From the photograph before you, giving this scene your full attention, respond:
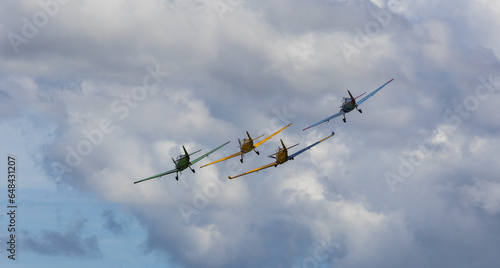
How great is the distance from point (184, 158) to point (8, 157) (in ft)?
158

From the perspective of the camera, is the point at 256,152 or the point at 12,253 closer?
the point at 12,253

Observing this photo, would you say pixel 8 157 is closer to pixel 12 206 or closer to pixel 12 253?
pixel 12 206

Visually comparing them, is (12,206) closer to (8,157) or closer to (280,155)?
(8,157)

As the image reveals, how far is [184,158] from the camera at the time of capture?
193875mm

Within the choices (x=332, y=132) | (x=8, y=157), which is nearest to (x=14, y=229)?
(x=8, y=157)

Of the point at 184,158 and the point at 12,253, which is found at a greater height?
the point at 184,158

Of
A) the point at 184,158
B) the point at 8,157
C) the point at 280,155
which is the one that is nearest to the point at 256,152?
the point at 280,155

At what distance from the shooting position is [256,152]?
199000 millimetres

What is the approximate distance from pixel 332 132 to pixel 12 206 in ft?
298

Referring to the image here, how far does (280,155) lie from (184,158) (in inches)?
1086

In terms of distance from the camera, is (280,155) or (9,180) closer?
(9,180)

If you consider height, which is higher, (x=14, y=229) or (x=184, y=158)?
(x=184, y=158)

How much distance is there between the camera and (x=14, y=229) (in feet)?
536

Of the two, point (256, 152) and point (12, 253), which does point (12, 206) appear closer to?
point (12, 253)
